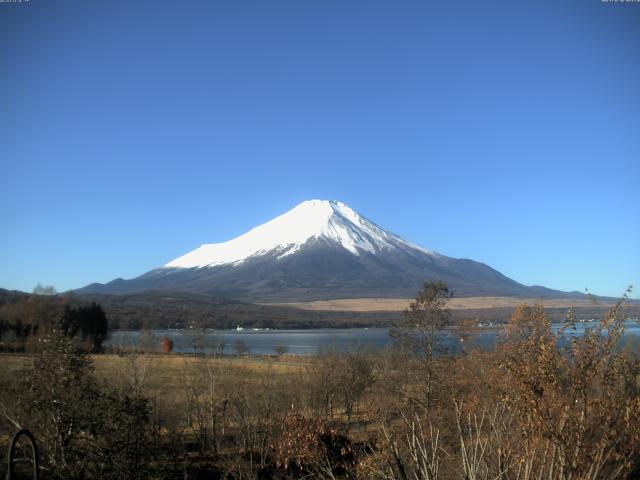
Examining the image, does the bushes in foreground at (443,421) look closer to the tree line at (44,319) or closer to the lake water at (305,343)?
the lake water at (305,343)

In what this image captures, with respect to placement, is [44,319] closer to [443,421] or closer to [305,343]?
[305,343]

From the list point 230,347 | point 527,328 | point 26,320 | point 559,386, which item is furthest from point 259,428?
point 230,347

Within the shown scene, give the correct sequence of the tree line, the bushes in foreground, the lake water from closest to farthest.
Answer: the bushes in foreground → the lake water → the tree line

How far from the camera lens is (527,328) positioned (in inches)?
842

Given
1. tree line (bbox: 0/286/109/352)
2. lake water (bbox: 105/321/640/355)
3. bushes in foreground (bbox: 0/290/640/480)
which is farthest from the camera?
tree line (bbox: 0/286/109/352)

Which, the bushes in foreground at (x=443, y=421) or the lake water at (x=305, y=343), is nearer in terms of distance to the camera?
the bushes in foreground at (x=443, y=421)

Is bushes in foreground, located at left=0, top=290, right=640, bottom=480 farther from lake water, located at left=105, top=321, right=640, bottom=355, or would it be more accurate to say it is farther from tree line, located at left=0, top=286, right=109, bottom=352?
tree line, located at left=0, top=286, right=109, bottom=352

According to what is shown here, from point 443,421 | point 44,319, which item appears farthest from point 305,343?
point 443,421

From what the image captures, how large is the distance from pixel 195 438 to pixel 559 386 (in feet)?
69.4

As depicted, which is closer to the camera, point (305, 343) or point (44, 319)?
point (44, 319)

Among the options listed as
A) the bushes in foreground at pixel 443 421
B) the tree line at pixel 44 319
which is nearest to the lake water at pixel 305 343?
the bushes in foreground at pixel 443 421

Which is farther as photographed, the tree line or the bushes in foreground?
the tree line

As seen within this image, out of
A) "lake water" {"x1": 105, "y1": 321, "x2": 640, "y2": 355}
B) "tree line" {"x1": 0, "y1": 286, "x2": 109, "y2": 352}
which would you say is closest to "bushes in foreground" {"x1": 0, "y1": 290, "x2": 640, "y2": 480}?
"lake water" {"x1": 105, "y1": 321, "x2": 640, "y2": 355}

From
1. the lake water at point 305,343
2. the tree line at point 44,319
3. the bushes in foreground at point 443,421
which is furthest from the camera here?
the tree line at point 44,319
